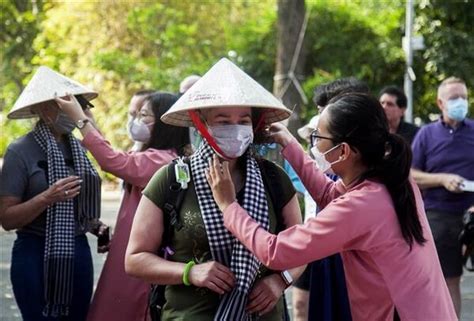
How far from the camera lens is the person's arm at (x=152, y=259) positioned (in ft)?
10.5

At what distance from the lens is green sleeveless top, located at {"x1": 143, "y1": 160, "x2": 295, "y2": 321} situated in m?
3.27

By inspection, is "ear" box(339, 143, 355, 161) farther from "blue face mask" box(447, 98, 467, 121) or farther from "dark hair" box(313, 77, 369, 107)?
"blue face mask" box(447, 98, 467, 121)

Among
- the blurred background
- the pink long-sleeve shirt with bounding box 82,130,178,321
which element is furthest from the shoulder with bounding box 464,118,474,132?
the blurred background

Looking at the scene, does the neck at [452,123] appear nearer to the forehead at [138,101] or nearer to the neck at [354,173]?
the forehead at [138,101]

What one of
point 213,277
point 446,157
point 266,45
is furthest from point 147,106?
point 266,45

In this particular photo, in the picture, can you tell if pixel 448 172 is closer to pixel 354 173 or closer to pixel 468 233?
pixel 468 233

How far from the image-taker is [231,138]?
3.31 meters

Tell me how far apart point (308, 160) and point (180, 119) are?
1.96ft

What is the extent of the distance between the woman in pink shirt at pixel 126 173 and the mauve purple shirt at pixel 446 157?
2.42 meters

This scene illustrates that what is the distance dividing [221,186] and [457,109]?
3.76 meters

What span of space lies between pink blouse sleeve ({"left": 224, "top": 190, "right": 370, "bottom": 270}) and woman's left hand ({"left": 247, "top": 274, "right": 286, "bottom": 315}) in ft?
0.78

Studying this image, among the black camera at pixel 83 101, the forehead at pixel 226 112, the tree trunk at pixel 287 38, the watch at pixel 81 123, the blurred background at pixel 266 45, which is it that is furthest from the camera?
the blurred background at pixel 266 45

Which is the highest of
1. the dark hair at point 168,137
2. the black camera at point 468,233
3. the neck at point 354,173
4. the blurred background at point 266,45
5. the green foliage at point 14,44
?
the neck at point 354,173

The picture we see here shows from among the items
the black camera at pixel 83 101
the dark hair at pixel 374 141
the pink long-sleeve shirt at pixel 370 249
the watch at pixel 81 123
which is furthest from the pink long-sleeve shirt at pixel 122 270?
the dark hair at pixel 374 141
